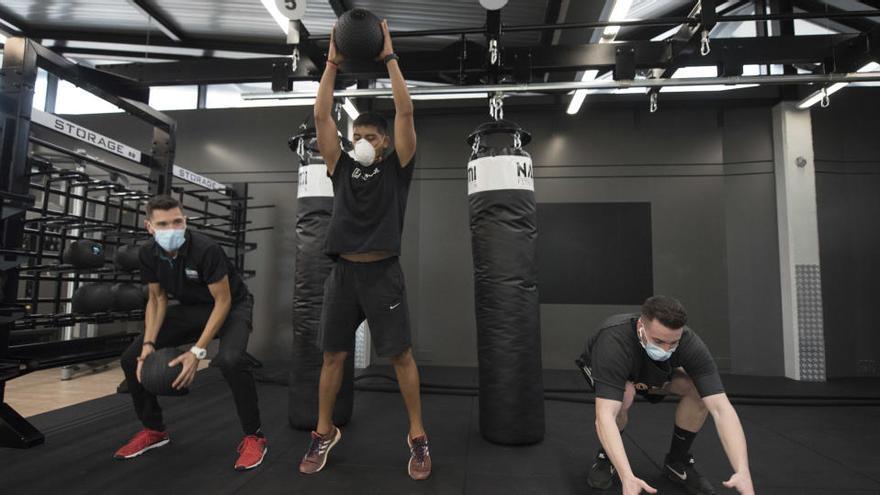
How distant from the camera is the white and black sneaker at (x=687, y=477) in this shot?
177 cm

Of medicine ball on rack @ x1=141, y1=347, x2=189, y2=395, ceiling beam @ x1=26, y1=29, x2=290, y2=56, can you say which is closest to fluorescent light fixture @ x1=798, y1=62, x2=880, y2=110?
medicine ball on rack @ x1=141, y1=347, x2=189, y2=395

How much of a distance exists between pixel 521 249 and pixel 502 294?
0.28m

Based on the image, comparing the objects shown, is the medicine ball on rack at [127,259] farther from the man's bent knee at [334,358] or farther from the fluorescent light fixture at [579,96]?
the fluorescent light fixture at [579,96]

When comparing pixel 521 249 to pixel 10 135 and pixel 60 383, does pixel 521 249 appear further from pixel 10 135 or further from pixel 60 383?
pixel 60 383

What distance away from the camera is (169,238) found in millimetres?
2096

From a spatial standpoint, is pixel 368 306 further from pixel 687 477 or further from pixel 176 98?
pixel 176 98

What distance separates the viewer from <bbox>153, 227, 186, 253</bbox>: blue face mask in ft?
6.85

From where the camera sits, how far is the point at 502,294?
2334 mm

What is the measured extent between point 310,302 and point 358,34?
1.58 meters

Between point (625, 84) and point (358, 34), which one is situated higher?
point (625, 84)

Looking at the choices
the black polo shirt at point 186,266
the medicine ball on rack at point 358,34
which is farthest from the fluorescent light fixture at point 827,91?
the black polo shirt at point 186,266

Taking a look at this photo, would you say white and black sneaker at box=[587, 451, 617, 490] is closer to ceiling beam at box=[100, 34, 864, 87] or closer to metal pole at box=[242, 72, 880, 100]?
metal pole at box=[242, 72, 880, 100]

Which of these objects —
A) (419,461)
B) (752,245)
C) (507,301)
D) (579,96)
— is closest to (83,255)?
(419,461)

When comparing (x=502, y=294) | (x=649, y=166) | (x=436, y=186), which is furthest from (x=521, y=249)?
(x=649, y=166)
